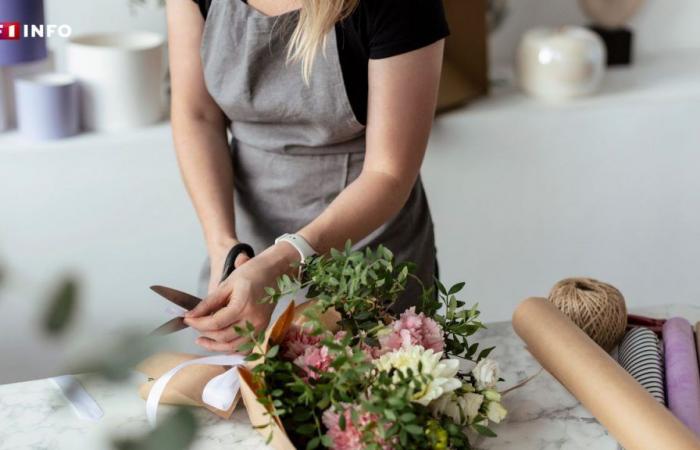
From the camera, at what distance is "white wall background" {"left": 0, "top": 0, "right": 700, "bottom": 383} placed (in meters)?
2.07

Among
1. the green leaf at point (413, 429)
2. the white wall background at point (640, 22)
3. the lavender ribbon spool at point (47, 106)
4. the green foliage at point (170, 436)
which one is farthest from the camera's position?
the white wall background at point (640, 22)

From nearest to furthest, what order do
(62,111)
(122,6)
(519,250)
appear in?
(62,111) → (122,6) → (519,250)

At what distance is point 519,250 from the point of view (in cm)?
248

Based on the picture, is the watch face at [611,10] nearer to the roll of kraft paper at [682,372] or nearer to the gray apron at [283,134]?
the gray apron at [283,134]

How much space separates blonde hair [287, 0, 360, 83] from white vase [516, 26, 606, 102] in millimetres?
1108

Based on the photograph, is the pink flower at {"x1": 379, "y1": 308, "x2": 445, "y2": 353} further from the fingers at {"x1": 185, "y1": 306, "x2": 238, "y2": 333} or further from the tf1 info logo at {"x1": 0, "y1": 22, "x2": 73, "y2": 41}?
the tf1 info logo at {"x1": 0, "y1": 22, "x2": 73, "y2": 41}

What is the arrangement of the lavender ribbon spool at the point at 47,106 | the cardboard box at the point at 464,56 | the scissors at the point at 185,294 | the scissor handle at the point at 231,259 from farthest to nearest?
the cardboard box at the point at 464,56
the lavender ribbon spool at the point at 47,106
the scissor handle at the point at 231,259
the scissors at the point at 185,294

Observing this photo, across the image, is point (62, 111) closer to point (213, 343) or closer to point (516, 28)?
point (213, 343)

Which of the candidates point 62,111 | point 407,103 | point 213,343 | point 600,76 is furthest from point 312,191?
point 600,76

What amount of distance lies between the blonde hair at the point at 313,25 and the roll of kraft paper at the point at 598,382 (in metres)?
0.47

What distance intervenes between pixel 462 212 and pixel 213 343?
1.33 meters

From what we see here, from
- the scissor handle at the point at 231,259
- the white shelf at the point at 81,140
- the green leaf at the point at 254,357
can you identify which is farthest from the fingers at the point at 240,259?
the white shelf at the point at 81,140

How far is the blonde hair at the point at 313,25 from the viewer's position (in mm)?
1341

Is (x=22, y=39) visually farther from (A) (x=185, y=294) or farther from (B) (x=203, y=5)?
(A) (x=185, y=294)
